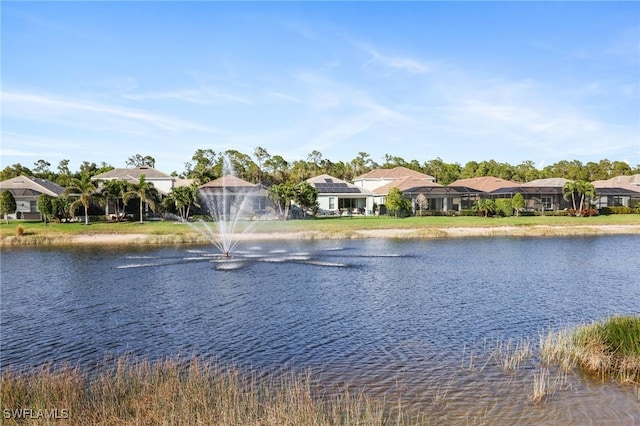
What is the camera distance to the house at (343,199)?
2719 inches

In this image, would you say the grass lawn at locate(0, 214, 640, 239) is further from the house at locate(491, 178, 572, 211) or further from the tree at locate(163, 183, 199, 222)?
the house at locate(491, 178, 572, 211)

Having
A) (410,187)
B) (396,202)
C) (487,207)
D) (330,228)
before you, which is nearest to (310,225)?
(330,228)

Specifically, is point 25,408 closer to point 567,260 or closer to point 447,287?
point 447,287

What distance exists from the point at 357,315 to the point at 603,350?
8378 mm

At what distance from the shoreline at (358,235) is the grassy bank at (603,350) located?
34.8 meters

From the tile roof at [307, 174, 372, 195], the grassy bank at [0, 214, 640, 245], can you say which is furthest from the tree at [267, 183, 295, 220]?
the tile roof at [307, 174, 372, 195]

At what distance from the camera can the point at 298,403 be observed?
10.0m

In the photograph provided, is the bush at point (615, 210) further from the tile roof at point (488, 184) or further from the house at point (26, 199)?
the house at point (26, 199)

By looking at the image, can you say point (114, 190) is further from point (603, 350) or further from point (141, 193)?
point (603, 350)

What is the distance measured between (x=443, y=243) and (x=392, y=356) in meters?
31.2

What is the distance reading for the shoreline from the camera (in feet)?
149

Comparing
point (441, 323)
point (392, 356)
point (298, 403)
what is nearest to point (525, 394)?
point (392, 356)

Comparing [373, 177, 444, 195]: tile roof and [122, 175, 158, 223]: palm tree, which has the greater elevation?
[373, 177, 444, 195]: tile roof

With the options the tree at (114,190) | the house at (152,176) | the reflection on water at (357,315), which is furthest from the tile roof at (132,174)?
the reflection on water at (357,315)
